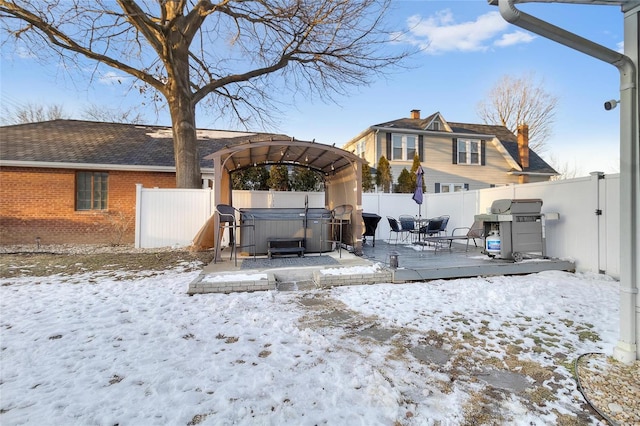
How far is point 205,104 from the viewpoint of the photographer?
13172 mm

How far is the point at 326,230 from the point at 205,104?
8.87 m

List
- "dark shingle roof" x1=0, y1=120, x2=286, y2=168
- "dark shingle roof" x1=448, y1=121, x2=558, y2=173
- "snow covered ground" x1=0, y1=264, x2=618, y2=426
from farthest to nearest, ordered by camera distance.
Result: "dark shingle roof" x1=448, y1=121, x2=558, y2=173, "dark shingle roof" x1=0, y1=120, x2=286, y2=168, "snow covered ground" x1=0, y1=264, x2=618, y2=426

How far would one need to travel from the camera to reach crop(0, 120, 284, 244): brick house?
34.4ft

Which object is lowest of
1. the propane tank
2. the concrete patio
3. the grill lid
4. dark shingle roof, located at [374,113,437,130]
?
the concrete patio

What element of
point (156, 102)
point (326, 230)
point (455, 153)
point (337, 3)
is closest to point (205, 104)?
point (156, 102)

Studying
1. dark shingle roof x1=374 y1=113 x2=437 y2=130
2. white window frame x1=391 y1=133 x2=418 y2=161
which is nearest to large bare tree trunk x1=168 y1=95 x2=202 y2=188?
dark shingle roof x1=374 y1=113 x2=437 y2=130

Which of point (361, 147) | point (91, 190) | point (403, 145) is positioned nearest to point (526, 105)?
point (403, 145)

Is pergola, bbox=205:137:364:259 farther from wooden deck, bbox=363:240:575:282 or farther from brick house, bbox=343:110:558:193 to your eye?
brick house, bbox=343:110:558:193

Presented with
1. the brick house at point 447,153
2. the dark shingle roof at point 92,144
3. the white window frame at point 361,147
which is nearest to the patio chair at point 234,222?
the dark shingle roof at point 92,144

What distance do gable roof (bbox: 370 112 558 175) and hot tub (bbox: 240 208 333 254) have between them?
1129 centimetres

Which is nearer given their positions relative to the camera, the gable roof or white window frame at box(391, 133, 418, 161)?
white window frame at box(391, 133, 418, 161)

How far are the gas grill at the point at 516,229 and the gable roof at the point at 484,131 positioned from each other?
37.7ft

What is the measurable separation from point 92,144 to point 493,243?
46.3 feet

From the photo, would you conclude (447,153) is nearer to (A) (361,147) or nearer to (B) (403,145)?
(B) (403,145)
